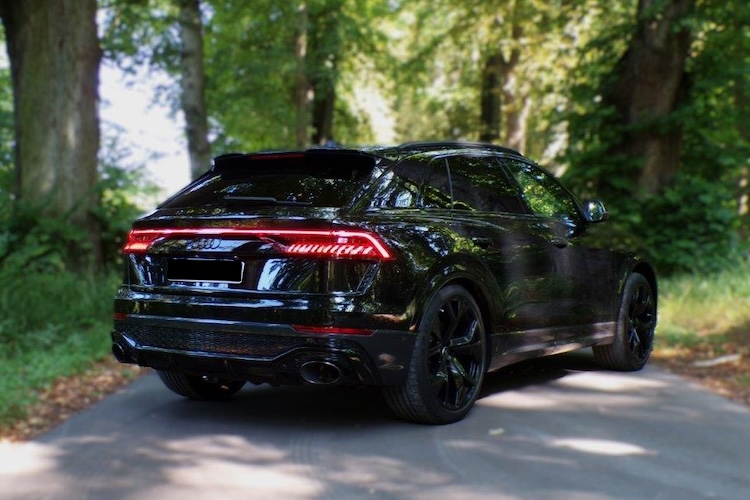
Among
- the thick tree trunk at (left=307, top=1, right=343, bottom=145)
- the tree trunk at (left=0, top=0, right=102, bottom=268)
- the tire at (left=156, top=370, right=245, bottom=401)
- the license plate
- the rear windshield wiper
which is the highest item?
the thick tree trunk at (left=307, top=1, right=343, bottom=145)

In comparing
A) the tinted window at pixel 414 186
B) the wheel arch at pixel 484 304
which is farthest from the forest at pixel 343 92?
the tinted window at pixel 414 186

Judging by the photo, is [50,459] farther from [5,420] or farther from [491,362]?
[491,362]

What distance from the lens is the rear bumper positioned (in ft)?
15.2

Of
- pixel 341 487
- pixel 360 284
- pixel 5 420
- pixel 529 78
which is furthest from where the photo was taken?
pixel 529 78

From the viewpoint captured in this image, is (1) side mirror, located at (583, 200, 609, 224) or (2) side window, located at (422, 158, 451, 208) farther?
(1) side mirror, located at (583, 200, 609, 224)

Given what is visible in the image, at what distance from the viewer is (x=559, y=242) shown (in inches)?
252

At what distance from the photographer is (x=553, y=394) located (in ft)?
20.3

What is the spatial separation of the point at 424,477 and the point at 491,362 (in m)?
1.56

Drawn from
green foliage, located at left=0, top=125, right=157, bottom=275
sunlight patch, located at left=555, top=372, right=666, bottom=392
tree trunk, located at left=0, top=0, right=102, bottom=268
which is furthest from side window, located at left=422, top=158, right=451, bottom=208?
tree trunk, located at left=0, top=0, right=102, bottom=268

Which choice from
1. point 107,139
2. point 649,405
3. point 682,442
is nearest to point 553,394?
point 649,405

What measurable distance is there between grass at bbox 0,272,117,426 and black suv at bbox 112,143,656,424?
4.09ft

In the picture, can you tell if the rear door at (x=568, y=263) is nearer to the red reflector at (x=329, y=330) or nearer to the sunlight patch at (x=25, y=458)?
the red reflector at (x=329, y=330)

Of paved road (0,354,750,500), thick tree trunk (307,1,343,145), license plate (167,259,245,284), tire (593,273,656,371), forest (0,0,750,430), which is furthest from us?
thick tree trunk (307,1,343,145)

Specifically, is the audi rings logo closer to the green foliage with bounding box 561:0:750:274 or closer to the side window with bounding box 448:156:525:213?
the side window with bounding box 448:156:525:213
